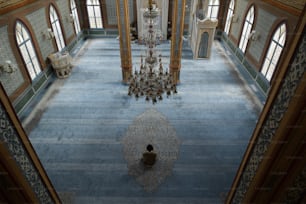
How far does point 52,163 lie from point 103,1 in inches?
390

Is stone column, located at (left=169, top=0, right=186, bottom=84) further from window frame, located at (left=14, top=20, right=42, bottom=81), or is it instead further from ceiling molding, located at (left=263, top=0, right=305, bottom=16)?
window frame, located at (left=14, top=20, right=42, bottom=81)

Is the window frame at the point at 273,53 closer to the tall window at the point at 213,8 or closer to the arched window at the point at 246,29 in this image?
the arched window at the point at 246,29

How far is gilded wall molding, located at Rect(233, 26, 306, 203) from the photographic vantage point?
1744 mm

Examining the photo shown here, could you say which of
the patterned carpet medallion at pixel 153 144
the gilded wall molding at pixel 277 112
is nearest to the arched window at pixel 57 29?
the patterned carpet medallion at pixel 153 144

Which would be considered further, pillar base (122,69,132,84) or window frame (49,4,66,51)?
window frame (49,4,66,51)

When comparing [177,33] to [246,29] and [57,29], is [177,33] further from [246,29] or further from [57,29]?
[57,29]

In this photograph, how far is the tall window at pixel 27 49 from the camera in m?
6.77

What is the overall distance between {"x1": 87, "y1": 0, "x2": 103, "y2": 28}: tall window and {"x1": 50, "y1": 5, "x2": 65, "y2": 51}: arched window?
3.34 metres

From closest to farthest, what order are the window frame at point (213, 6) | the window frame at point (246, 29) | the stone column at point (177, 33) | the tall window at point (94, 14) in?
1. the stone column at point (177, 33)
2. the window frame at point (246, 29)
3. the window frame at point (213, 6)
4. the tall window at point (94, 14)

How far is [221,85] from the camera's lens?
8.39 meters

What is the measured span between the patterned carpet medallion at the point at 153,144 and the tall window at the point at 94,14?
8.37 metres

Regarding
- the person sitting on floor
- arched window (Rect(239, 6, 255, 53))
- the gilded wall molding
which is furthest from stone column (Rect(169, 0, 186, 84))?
the gilded wall molding

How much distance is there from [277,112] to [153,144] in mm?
4085

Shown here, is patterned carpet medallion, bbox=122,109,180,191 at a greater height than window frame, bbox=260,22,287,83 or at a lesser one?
lesser
